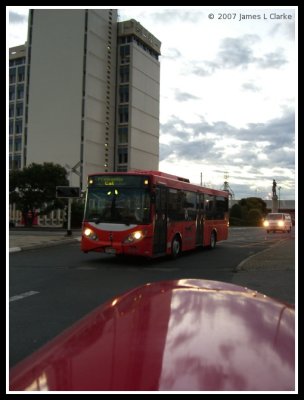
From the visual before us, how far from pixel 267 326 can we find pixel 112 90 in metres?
74.7

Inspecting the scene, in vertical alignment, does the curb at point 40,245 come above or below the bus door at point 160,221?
below

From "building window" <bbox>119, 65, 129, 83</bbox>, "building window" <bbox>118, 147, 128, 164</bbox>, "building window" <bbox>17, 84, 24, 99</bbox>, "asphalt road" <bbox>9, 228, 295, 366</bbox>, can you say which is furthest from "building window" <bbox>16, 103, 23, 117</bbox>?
"asphalt road" <bbox>9, 228, 295, 366</bbox>

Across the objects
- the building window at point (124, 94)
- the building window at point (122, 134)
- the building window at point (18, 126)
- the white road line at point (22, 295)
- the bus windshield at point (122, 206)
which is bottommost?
the white road line at point (22, 295)

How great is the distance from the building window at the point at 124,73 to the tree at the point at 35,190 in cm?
3669

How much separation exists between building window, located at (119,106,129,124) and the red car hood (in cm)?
7254

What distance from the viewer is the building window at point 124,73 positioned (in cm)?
7136

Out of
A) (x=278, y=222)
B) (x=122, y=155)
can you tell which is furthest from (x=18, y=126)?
(x=278, y=222)

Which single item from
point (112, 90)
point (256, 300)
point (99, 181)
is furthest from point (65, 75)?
point (256, 300)

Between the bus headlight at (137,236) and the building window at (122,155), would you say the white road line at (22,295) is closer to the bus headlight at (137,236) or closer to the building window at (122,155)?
the bus headlight at (137,236)

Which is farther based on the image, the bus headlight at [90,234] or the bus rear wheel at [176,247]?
the bus rear wheel at [176,247]

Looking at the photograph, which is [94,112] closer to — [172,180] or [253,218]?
[253,218]

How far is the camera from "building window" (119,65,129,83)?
71363mm

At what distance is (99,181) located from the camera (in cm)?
1354

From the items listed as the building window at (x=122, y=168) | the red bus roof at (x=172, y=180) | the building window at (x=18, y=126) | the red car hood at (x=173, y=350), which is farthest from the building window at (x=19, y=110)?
the red car hood at (x=173, y=350)
